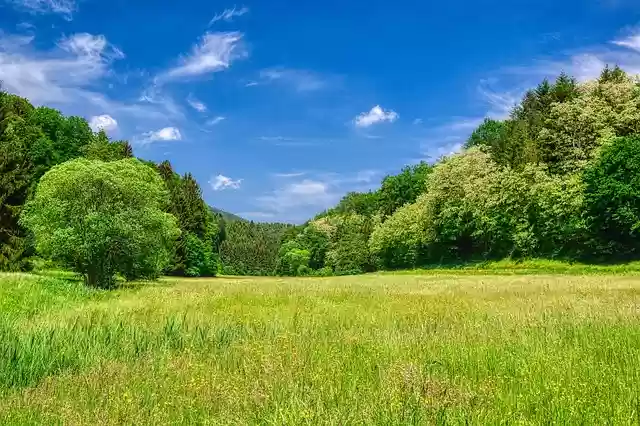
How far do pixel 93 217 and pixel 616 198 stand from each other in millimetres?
44860

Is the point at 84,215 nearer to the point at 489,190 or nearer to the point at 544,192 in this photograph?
the point at 544,192

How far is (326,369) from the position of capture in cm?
725

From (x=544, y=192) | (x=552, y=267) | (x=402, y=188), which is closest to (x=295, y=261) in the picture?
(x=402, y=188)

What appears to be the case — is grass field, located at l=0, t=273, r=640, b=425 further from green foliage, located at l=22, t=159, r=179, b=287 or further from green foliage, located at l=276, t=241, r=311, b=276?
green foliage, located at l=276, t=241, r=311, b=276

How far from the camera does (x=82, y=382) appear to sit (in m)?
7.00

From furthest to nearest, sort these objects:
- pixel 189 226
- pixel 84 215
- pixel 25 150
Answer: pixel 189 226 < pixel 25 150 < pixel 84 215

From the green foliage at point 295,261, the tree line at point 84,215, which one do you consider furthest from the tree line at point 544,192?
the tree line at point 84,215

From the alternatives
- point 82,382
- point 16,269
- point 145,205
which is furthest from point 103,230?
point 82,382

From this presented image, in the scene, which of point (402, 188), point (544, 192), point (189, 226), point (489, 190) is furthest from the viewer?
point (402, 188)

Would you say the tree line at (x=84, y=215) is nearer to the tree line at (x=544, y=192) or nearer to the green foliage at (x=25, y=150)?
the green foliage at (x=25, y=150)

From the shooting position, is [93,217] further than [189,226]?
No

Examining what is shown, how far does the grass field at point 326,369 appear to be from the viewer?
541cm

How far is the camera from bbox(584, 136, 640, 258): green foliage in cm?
4869

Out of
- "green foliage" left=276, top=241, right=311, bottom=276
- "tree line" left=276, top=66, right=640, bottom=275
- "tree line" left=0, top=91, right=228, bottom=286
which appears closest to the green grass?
"tree line" left=276, top=66, right=640, bottom=275
